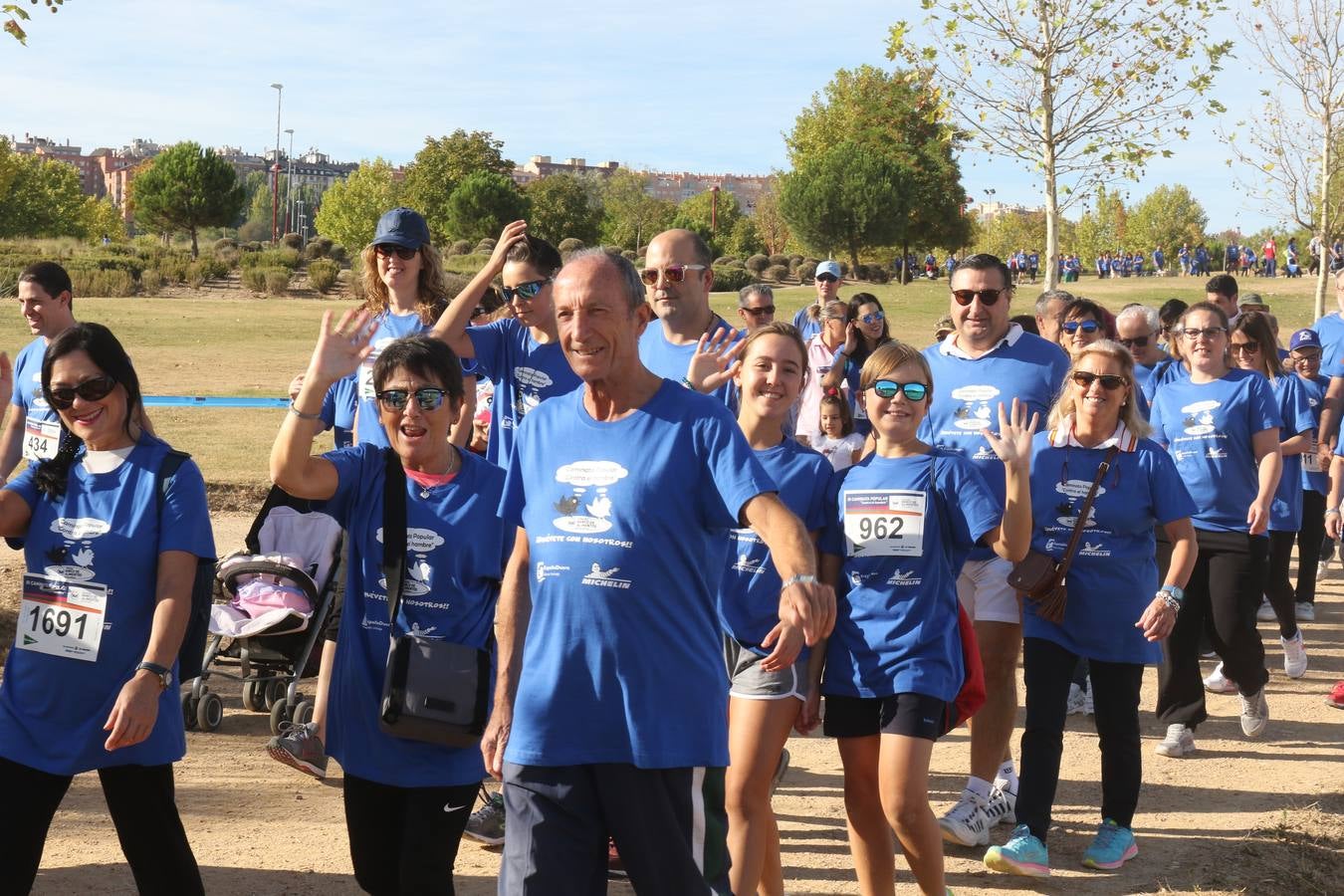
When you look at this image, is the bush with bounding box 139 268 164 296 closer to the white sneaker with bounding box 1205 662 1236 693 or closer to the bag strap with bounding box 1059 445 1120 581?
the white sneaker with bounding box 1205 662 1236 693

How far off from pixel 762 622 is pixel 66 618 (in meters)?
2.15

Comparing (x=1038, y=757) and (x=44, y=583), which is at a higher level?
(x=44, y=583)

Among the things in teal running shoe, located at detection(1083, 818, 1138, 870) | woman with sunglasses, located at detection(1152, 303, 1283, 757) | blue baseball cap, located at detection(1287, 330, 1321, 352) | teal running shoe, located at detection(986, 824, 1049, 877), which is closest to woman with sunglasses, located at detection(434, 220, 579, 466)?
teal running shoe, located at detection(986, 824, 1049, 877)

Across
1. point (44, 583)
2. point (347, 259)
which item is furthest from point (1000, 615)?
point (347, 259)

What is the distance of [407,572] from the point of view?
442cm

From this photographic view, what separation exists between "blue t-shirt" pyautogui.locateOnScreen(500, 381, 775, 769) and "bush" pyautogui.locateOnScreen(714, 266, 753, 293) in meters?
49.7

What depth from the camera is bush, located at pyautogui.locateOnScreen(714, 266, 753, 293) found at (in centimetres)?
5428

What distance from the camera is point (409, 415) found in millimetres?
4434

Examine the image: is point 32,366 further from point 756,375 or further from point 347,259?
point 347,259

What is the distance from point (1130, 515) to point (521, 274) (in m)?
2.73

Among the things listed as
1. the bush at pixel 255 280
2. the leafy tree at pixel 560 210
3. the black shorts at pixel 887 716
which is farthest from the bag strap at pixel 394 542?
the leafy tree at pixel 560 210

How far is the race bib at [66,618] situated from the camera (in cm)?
432

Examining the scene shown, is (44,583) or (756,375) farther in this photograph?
(756,375)

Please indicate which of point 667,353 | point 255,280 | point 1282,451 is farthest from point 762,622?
point 255,280
